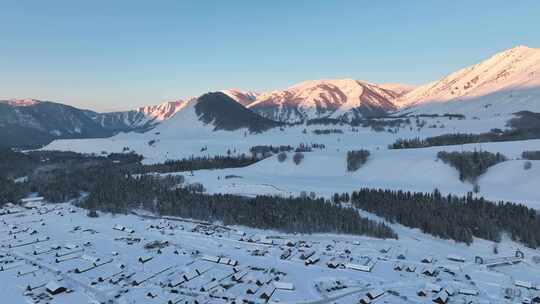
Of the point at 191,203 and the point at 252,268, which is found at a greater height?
the point at 191,203

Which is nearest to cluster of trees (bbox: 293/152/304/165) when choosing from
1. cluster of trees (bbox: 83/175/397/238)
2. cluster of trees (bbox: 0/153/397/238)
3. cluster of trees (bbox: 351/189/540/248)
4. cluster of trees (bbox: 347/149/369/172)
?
cluster of trees (bbox: 347/149/369/172)

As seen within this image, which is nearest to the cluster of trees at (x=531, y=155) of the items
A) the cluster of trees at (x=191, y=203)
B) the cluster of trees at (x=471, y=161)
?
the cluster of trees at (x=471, y=161)

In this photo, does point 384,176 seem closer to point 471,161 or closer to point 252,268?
point 471,161

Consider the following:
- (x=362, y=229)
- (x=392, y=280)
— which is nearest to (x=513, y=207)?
(x=362, y=229)

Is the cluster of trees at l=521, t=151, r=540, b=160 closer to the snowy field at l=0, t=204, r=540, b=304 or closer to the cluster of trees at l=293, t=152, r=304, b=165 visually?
the snowy field at l=0, t=204, r=540, b=304

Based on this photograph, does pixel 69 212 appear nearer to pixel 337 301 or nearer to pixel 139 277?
pixel 139 277

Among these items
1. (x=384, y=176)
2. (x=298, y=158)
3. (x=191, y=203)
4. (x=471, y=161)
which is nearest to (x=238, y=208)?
(x=191, y=203)
